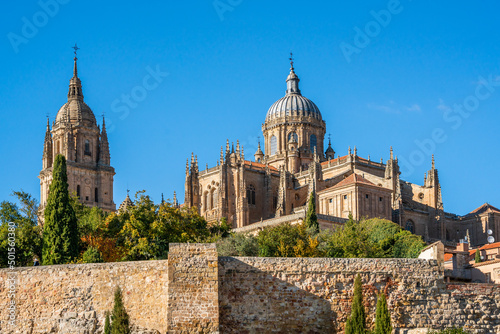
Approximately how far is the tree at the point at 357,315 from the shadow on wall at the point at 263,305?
0.56 metres

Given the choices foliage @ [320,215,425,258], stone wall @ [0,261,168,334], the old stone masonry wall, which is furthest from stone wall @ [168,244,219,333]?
foliage @ [320,215,425,258]

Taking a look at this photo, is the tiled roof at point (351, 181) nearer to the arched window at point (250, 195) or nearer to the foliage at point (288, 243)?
the arched window at point (250, 195)

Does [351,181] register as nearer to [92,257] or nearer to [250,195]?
[250,195]

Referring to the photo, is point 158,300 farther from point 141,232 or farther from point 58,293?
point 141,232

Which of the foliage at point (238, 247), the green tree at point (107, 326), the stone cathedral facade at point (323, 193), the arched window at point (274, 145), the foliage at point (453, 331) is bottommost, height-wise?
the foliage at point (453, 331)

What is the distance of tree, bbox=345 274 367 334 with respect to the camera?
2389cm

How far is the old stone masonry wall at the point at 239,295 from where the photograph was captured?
23.3 metres

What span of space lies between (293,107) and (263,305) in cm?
5887

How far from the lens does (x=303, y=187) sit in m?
70.3

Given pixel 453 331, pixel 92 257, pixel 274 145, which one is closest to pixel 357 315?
pixel 453 331

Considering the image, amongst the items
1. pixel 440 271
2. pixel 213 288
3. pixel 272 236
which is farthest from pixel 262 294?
pixel 272 236

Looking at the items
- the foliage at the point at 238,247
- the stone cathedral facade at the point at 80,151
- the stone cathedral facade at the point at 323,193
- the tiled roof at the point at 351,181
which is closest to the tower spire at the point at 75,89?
the stone cathedral facade at the point at 80,151

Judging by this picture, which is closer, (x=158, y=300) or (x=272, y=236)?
(x=158, y=300)

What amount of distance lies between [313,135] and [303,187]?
41.3ft
